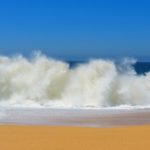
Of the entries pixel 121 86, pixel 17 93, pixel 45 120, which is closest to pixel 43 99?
pixel 17 93

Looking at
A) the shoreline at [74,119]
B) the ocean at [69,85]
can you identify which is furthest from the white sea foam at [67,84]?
the shoreline at [74,119]

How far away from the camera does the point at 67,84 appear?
73.0 feet

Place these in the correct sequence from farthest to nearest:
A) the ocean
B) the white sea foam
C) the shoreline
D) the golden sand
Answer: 1. the white sea foam
2. the ocean
3. the shoreline
4. the golden sand

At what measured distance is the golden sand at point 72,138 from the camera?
8.26 meters

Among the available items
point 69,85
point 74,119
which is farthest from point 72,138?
point 69,85

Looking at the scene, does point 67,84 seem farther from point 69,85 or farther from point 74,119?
point 74,119

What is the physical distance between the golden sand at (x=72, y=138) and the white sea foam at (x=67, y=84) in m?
8.62

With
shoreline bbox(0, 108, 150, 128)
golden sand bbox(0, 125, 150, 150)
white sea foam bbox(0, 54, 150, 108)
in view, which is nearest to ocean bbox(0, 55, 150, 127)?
white sea foam bbox(0, 54, 150, 108)

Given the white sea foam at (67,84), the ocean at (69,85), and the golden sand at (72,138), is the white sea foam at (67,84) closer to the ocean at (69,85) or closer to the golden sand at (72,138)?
the ocean at (69,85)

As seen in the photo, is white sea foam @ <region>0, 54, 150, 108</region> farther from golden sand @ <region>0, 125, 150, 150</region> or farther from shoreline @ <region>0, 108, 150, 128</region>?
golden sand @ <region>0, 125, 150, 150</region>

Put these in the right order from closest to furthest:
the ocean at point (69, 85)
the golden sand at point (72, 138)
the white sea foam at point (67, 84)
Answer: the golden sand at point (72, 138)
the ocean at point (69, 85)
the white sea foam at point (67, 84)

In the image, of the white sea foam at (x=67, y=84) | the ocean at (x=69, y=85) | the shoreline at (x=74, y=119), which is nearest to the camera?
the shoreline at (x=74, y=119)

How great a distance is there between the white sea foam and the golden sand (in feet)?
28.3

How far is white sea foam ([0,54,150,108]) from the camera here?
20.0 meters
